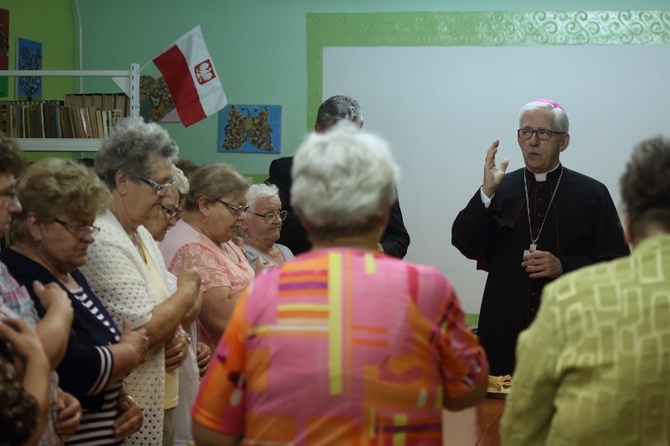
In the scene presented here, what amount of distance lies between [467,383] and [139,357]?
1.07 meters

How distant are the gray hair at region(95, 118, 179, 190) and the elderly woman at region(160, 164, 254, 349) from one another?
462mm

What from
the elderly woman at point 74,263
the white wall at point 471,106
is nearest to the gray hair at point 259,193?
the elderly woman at point 74,263

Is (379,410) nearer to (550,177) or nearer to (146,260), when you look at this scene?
(146,260)

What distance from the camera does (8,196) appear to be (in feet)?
7.28

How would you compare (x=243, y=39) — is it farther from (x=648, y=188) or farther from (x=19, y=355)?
(x=648, y=188)

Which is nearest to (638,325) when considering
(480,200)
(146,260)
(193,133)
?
(146,260)

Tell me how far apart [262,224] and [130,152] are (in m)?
1.19

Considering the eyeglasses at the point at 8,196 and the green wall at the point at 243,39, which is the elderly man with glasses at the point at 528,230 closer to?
the eyeglasses at the point at 8,196

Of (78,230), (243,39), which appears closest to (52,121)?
(243,39)

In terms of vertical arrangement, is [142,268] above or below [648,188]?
below

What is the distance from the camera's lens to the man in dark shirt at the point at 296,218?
173 inches

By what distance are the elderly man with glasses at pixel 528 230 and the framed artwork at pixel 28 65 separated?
324 centimetres

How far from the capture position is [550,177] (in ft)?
13.7

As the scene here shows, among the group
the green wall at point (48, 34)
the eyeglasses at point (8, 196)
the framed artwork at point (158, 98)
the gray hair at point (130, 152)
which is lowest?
the eyeglasses at point (8, 196)
